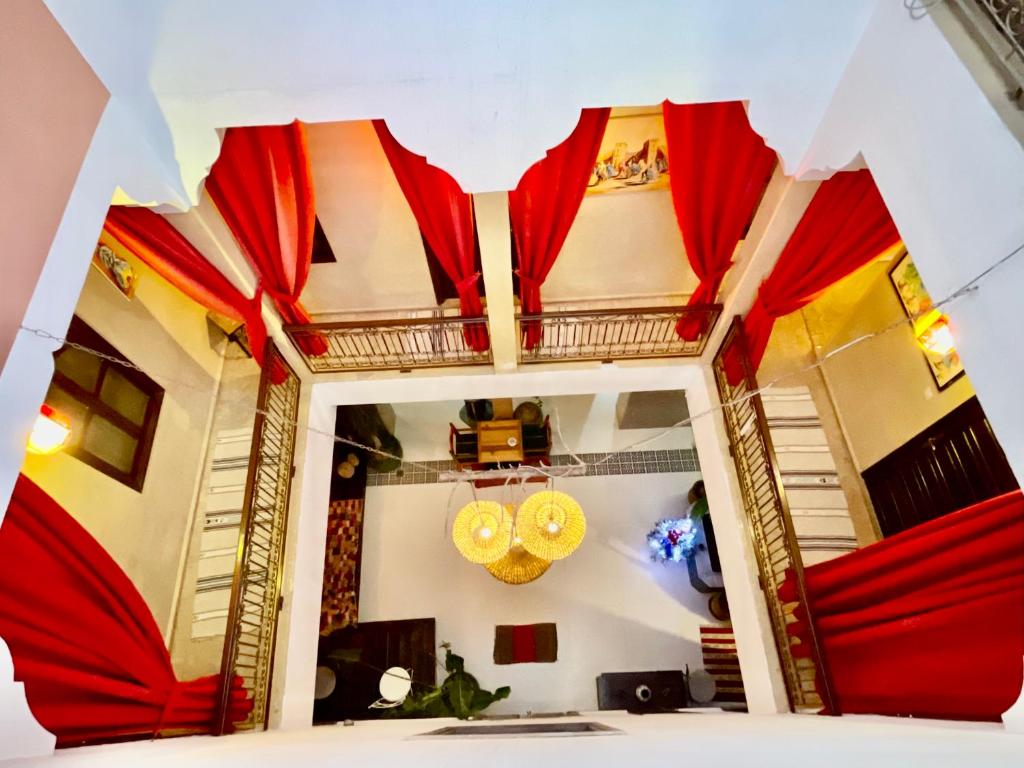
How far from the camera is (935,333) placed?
3352 mm

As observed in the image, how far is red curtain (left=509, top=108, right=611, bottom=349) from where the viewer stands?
9.73ft

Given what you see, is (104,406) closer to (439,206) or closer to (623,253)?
(439,206)

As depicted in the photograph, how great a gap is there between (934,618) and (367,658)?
5.55 meters

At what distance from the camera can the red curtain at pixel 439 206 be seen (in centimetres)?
300

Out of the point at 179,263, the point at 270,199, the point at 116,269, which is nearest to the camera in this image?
the point at 179,263

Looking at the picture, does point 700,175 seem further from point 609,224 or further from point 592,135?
point 609,224

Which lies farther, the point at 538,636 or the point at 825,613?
the point at 538,636

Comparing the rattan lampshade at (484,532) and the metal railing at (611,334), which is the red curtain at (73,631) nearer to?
the rattan lampshade at (484,532)

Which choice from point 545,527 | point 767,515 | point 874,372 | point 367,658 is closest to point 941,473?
point 874,372

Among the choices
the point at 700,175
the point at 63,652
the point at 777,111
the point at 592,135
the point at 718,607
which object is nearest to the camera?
the point at 63,652

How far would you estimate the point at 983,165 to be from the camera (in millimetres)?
1694

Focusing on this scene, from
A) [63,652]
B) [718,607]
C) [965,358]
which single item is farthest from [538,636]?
[965,358]

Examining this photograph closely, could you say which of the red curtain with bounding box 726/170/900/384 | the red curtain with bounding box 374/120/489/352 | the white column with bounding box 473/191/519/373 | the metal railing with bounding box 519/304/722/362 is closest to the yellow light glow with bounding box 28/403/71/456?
the red curtain with bounding box 374/120/489/352

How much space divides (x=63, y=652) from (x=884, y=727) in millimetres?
3075
